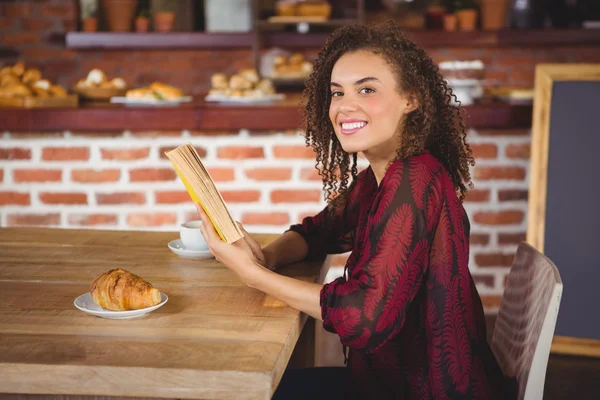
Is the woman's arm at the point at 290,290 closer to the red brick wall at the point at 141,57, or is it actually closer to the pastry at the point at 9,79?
the pastry at the point at 9,79

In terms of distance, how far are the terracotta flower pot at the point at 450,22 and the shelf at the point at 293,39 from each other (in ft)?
0.22

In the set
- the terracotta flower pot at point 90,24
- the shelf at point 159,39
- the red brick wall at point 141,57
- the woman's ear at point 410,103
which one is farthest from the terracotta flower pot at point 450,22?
the woman's ear at point 410,103

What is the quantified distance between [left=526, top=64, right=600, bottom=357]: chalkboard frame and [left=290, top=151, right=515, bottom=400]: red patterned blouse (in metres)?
1.21

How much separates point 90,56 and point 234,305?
476 centimetres

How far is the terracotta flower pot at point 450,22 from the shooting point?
16.8ft

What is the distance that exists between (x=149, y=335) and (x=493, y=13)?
4.62 m

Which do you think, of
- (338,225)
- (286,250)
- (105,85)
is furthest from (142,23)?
(286,250)

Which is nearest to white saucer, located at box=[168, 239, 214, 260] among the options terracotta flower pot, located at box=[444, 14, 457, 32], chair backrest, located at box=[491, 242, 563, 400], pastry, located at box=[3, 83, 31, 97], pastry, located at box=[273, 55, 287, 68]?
chair backrest, located at box=[491, 242, 563, 400]

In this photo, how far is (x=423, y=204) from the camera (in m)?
1.24

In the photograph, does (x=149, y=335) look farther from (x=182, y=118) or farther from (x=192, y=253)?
(x=182, y=118)

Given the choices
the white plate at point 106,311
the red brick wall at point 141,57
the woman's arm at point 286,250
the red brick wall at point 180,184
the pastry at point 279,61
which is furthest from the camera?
the red brick wall at point 141,57

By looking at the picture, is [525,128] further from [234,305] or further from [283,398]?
[234,305]

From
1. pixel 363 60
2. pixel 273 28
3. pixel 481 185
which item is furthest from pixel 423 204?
pixel 273 28

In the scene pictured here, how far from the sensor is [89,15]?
5.27 metres
